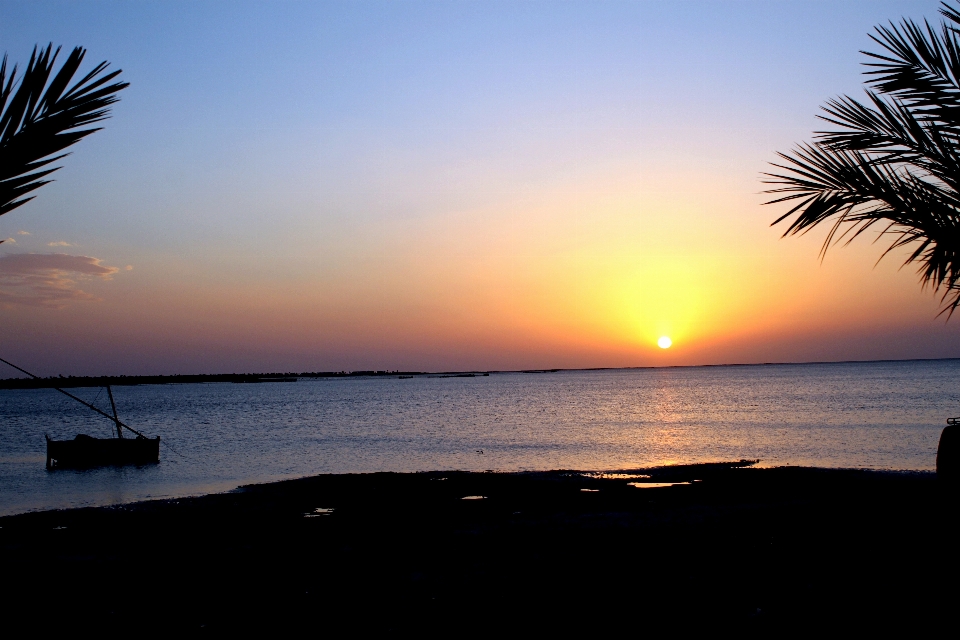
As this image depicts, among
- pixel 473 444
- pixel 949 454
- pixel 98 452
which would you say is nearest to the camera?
pixel 949 454

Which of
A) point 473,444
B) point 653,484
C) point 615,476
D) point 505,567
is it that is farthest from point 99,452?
point 505,567

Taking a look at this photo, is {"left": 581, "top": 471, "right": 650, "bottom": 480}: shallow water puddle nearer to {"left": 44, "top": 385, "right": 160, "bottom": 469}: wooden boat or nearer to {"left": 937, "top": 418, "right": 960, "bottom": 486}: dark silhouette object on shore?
{"left": 937, "top": 418, "right": 960, "bottom": 486}: dark silhouette object on shore

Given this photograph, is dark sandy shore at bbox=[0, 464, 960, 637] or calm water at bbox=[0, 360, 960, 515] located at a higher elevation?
dark sandy shore at bbox=[0, 464, 960, 637]

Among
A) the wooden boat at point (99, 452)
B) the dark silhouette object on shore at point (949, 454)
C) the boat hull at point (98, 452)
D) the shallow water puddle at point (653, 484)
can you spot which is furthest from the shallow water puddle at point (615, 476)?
the boat hull at point (98, 452)

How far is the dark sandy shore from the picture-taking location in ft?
26.5

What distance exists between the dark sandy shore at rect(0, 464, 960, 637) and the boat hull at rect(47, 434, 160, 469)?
1847 centimetres

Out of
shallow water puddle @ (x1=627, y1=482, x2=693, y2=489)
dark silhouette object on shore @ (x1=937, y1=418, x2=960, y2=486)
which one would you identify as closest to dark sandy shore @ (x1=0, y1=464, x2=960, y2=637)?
dark silhouette object on shore @ (x1=937, y1=418, x2=960, y2=486)

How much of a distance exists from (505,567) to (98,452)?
103 feet

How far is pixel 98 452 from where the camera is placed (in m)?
35.5

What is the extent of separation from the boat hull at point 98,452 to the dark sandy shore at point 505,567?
18474mm

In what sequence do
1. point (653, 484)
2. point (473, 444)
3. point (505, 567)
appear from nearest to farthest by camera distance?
1. point (505, 567)
2. point (653, 484)
3. point (473, 444)

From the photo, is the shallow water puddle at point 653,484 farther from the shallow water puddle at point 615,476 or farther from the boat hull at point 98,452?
the boat hull at point 98,452

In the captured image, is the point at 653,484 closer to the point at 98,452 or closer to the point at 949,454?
the point at 949,454

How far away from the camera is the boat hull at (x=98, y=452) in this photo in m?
34.8
